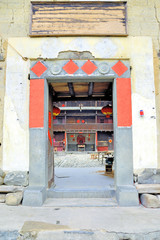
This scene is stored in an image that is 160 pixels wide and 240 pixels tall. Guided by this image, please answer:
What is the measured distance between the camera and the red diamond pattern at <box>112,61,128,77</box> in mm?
4005

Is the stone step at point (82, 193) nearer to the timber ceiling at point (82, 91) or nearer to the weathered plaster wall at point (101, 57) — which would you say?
the weathered plaster wall at point (101, 57)

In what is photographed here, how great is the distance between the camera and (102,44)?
13.3ft

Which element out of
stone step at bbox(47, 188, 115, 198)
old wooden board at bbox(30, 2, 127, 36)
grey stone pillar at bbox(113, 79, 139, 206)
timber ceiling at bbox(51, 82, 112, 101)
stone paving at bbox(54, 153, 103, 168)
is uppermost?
old wooden board at bbox(30, 2, 127, 36)

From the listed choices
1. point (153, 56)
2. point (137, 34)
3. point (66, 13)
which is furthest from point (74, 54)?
point (153, 56)

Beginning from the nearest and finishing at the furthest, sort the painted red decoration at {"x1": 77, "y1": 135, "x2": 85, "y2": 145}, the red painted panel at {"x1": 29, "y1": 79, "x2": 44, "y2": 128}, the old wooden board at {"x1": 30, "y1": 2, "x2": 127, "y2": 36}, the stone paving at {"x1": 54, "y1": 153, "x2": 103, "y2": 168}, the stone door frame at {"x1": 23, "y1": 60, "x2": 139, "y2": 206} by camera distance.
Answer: the stone door frame at {"x1": 23, "y1": 60, "x2": 139, "y2": 206}
the red painted panel at {"x1": 29, "y1": 79, "x2": 44, "y2": 128}
the old wooden board at {"x1": 30, "y1": 2, "x2": 127, "y2": 36}
the stone paving at {"x1": 54, "y1": 153, "x2": 103, "y2": 168}
the painted red decoration at {"x1": 77, "y1": 135, "x2": 85, "y2": 145}

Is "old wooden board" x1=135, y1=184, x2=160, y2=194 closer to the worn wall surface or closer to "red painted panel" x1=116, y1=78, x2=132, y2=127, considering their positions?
the worn wall surface

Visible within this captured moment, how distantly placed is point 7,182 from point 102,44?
341 cm

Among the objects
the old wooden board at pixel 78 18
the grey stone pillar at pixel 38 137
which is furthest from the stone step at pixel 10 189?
the old wooden board at pixel 78 18

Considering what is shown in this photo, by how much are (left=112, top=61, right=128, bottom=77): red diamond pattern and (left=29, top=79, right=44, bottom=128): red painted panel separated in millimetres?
1536

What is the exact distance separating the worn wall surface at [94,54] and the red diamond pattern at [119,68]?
170mm

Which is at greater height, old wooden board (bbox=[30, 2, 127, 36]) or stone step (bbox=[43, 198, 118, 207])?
old wooden board (bbox=[30, 2, 127, 36])

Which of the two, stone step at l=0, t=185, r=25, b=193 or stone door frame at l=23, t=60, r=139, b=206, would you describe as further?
stone door frame at l=23, t=60, r=139, b=206

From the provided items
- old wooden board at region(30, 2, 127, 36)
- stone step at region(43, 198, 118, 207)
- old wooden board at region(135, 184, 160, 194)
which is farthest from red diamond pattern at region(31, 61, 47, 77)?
old wooden board at region(135, 184, 160, 194)

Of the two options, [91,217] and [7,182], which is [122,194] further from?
[7,182]
